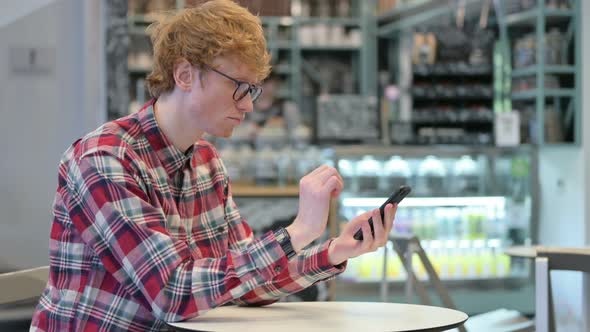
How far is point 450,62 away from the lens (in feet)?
26.1

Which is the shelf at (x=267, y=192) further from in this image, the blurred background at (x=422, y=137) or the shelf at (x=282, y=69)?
the shelf at (x=282, y=69)

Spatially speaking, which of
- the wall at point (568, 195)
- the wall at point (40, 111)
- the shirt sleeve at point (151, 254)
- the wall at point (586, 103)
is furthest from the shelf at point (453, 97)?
the shirt sleeve at point (151, 254)

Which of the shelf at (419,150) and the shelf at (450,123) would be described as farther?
the shelf at (450,123)

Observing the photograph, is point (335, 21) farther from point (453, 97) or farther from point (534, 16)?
point (534, 16)

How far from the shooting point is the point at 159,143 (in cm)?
203

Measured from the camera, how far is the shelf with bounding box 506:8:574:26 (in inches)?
270

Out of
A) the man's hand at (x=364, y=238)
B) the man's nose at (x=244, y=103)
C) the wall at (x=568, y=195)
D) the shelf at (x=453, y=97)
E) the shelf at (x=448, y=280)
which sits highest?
the shelf at (x=453, y=97)

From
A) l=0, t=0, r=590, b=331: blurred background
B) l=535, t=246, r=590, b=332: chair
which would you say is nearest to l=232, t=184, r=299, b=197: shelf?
l=0, t=0, r=590, b=331: blurred background

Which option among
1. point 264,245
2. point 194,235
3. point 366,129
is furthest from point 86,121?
point 366,129

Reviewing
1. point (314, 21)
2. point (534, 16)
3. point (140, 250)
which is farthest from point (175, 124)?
point (314, 21)

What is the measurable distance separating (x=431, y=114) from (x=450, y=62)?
0.61 metres

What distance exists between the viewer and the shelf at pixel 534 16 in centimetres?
686

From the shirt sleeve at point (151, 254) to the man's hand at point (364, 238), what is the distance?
0.20 meters

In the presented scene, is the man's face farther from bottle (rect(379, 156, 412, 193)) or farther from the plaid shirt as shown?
bottle (rect(379, 156, 412, 193))
